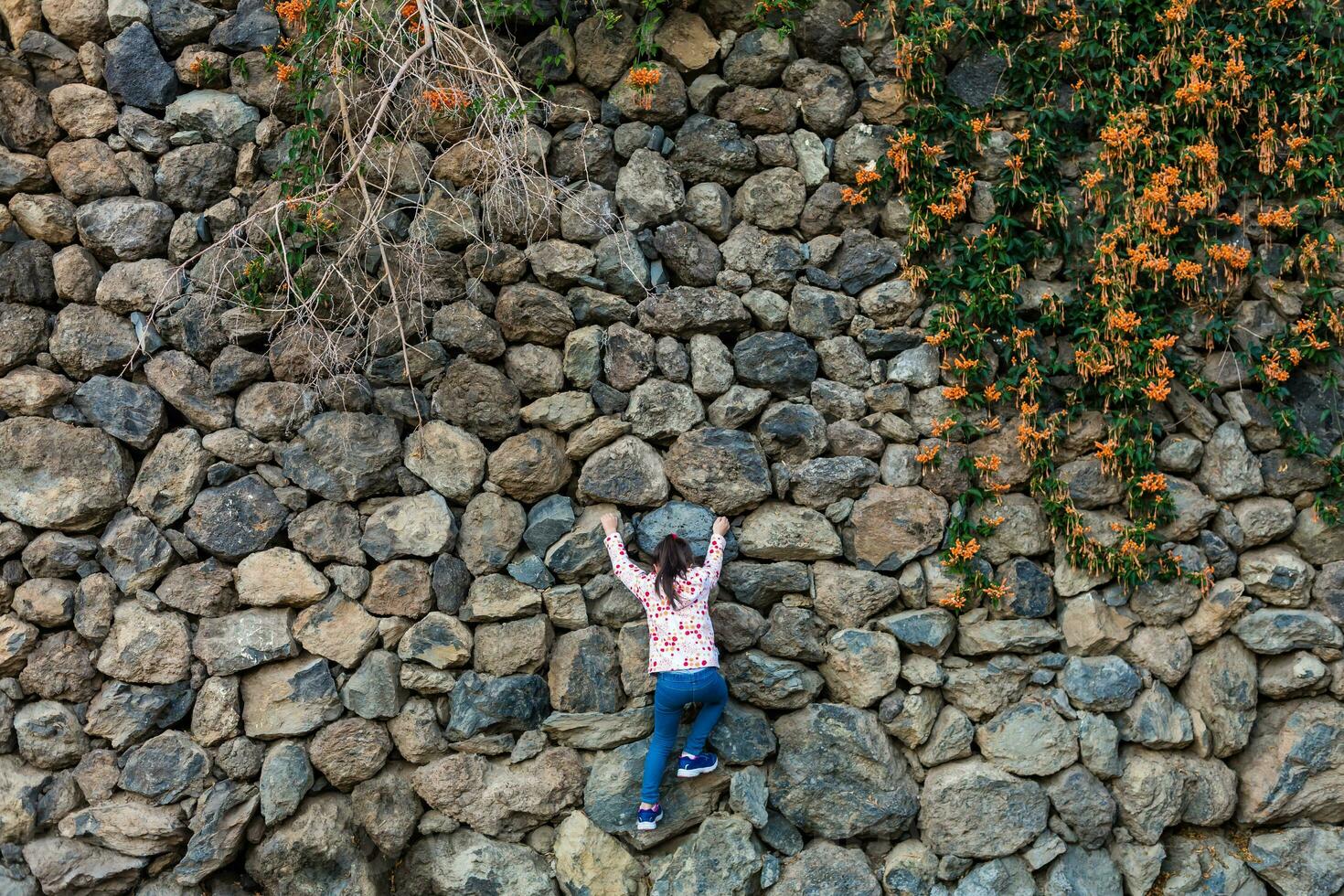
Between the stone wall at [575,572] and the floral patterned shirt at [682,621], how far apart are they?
0.26 metres

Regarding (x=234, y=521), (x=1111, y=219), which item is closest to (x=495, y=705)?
(x=234, y=521)

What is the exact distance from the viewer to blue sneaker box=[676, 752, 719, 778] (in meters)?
3.66

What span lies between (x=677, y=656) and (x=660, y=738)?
0.36 meters

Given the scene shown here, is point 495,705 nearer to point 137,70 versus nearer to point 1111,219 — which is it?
point 137,70

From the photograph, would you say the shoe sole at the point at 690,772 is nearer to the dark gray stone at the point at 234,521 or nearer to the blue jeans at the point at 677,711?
the blue jeans at the point at 677,711

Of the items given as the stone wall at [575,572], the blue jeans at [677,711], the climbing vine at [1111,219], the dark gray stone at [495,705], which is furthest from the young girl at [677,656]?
the climbing vine at [1111,219]

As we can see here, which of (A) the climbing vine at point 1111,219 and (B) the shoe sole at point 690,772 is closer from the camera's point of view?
(B) the shoe sole at point 690,772

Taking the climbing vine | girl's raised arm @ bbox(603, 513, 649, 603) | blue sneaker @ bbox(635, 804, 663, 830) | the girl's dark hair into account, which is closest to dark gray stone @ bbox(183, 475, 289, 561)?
girl's raised arm @ bbox(603, 513, 649, 603)

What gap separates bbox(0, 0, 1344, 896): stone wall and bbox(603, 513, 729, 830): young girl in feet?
0.57

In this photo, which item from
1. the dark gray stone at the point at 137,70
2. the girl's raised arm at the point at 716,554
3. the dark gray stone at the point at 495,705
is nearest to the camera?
the girl's raised arm at the point at 716,554

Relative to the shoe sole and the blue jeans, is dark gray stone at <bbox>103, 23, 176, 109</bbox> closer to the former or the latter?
the blue jeans

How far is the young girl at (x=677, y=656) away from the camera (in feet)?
11.7

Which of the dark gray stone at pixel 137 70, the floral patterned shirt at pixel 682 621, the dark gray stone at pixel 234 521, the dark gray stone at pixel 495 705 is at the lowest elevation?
the dark gray stone at pixel 495 705

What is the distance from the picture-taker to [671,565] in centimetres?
360
